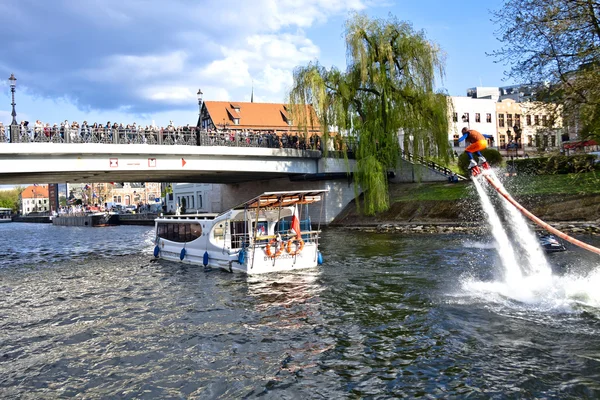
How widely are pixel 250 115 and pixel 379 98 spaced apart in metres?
59.6

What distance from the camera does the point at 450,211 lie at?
43750mm

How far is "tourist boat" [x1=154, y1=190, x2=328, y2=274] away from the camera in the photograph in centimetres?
2455

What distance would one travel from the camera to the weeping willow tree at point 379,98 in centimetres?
4550

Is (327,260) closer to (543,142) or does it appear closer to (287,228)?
(287,228)

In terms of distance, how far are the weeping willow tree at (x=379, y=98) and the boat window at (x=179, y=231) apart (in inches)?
757

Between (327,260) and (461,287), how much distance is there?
32.9 ft

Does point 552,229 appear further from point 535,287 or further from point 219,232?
point 219,232

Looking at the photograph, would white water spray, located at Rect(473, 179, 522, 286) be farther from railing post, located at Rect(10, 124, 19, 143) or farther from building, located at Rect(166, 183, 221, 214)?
building, located at Rect(166, 183, 221, 214)

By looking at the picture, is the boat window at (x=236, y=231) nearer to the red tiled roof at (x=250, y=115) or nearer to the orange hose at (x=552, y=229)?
the orange hose at (x=552, y=229)

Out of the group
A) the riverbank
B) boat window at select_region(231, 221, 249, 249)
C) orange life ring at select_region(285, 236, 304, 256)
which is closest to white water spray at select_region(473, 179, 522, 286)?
orange life ring at select_region(285, 236, 304, 256)

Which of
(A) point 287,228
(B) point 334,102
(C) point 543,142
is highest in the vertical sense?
(B) point 334,102

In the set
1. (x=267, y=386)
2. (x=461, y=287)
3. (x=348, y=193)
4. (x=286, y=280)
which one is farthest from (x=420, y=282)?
(x=348, y=193)

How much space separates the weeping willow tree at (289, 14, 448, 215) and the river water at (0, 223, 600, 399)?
2261 centimetres

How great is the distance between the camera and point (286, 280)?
22.6m
